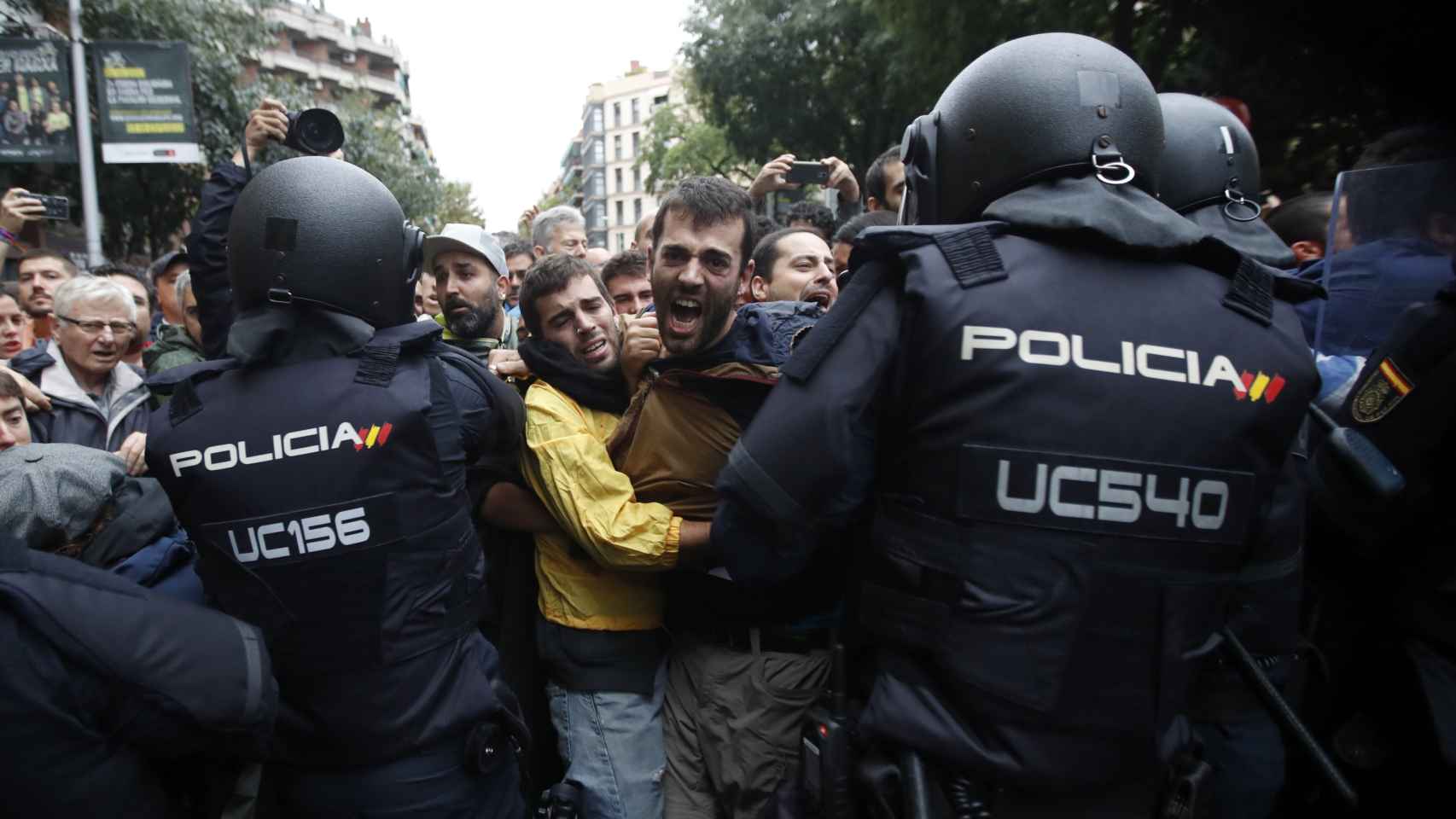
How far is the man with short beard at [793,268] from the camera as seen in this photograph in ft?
12.1

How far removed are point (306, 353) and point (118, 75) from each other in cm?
1371

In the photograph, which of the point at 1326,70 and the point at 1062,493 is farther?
the point at 1326,70

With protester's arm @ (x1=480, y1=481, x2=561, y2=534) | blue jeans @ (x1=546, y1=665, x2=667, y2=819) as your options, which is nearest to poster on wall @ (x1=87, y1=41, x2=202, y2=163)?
protester's arm @ (x1=480, y1=481, x2=561, y2=534)

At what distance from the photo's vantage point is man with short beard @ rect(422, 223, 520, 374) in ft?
12.6

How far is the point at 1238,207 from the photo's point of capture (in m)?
2.55

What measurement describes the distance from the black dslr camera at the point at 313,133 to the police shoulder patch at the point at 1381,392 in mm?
2907

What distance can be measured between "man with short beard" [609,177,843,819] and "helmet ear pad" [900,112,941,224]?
1.72 feet

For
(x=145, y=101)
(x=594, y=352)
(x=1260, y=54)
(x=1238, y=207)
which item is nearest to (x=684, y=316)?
(x=594, y=352)

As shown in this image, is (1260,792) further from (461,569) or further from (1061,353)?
(461,569)

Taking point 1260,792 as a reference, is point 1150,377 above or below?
above

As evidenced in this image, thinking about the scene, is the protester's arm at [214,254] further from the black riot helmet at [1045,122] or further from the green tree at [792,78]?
the green tree at [792,78]

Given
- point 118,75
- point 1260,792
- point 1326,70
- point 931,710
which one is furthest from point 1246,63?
point 118,75

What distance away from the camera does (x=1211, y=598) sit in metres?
1.60

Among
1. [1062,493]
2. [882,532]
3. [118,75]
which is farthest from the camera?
[118,75]
